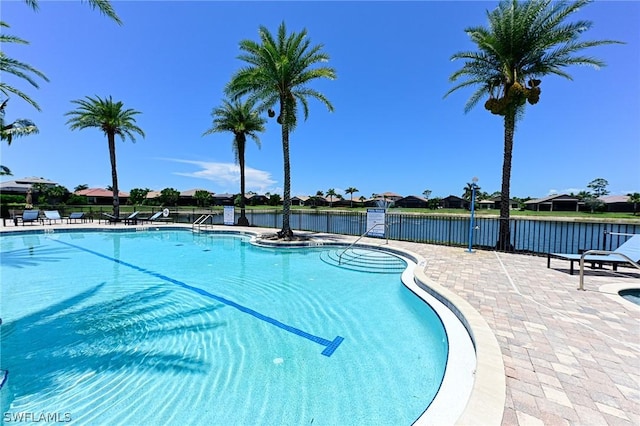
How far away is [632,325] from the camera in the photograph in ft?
11.3

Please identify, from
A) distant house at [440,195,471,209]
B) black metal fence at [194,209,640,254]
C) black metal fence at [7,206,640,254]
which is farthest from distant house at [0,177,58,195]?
distant house at [440,195,471,209]

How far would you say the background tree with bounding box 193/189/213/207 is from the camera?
46.2 m

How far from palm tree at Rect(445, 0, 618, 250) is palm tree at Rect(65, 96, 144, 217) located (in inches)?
826

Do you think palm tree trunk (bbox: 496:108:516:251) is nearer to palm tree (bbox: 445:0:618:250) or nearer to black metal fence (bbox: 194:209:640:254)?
palm tree (bbox: 445:0:618:250)

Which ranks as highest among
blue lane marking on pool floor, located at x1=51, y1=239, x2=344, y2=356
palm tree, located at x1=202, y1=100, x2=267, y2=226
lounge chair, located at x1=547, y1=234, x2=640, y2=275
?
palm tree, located at x1=202, y1=100, x2=267, y2=226

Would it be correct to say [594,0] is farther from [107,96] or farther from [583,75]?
[107,96]

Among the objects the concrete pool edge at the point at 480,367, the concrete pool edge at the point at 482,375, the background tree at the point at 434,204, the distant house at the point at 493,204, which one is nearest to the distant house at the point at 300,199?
the background tree at the point at 434,204

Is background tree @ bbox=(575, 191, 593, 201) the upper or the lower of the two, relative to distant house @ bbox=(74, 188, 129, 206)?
upper

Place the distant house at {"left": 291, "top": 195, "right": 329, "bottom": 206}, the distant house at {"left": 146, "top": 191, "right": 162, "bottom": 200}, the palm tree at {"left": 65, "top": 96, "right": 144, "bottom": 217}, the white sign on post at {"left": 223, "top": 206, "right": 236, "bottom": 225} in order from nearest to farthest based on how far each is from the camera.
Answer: the white sign on post at {"left": 223, "top": 206, "right": 236, "bottom": 225}
the palm tree at {"left": 65, "top": 96, "right": 144, "bottom": 217}
the distant house at {"left": 146, "top": 191, "right": 162, "bottom": 200}
the distant house at {"left": 291, "top": 195, "right": 329, "bottom": 206}

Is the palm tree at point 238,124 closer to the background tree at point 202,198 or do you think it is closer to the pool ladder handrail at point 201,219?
the pool ladder handrail at point 201,219

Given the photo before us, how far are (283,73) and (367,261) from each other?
8518 millimetres

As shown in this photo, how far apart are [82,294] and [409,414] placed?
6833mm

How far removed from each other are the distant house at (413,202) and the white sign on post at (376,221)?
47769mm

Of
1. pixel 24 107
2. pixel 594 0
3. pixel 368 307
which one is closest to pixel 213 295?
pixel 368 307
